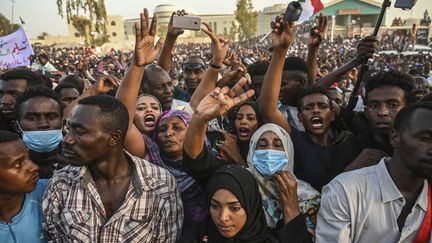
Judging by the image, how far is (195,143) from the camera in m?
2.28

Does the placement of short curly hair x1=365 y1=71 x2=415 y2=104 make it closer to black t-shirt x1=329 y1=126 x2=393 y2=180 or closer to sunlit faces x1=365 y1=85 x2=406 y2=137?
sunlit faces x1=365 y1=85 x2=406 y2=137

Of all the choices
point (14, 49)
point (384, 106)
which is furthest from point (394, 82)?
point (14, 49)

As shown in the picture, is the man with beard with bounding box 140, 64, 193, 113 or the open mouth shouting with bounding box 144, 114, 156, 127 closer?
the open mouth shouting with bounding box 144, 114, 156, 127

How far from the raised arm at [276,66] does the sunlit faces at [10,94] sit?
238cm

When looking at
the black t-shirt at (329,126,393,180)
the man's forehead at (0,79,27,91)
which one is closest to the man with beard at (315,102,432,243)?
the black t-shirt at (329,126,393,180)

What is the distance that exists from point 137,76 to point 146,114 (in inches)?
24.0

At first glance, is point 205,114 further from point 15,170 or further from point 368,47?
point 368,47

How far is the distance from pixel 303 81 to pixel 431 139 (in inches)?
74.7

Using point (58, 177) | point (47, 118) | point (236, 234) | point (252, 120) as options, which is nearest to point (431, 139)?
point (236, 234)

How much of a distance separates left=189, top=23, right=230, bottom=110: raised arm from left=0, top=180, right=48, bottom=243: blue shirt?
1.53m

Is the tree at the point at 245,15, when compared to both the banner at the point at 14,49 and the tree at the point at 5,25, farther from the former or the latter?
the banner at the point at 14,49

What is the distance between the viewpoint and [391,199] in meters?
1.92

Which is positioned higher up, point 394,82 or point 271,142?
point 394,82

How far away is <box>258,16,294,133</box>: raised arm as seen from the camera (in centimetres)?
284
